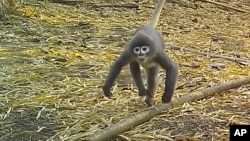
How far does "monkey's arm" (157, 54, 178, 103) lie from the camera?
423 cm

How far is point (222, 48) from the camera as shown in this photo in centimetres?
719

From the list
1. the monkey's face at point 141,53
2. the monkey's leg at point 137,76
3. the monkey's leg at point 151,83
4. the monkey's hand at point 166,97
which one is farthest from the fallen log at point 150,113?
the monkey's face at point 141,53

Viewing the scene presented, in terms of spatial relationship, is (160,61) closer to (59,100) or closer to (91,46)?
(59,100)

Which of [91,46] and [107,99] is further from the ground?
[91,46]

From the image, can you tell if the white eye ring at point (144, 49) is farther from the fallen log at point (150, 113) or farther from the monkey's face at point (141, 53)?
the fallen log at point (150, 113)

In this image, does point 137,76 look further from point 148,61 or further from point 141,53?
point 141,53

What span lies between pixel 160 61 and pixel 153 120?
1.62 ft

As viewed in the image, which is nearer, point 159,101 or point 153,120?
point 153,120

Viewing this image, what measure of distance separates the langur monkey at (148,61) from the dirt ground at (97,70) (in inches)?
6.9

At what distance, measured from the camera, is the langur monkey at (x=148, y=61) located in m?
4.21

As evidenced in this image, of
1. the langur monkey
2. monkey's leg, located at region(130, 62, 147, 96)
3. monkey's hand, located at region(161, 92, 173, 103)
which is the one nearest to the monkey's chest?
the langur monkey

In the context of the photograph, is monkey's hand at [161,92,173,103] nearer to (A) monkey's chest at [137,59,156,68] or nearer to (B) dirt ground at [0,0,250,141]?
(B) dirt ground at [0,0,250,141]

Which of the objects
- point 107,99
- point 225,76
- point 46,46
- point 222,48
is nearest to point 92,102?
point 107,99

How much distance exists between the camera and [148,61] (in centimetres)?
431
